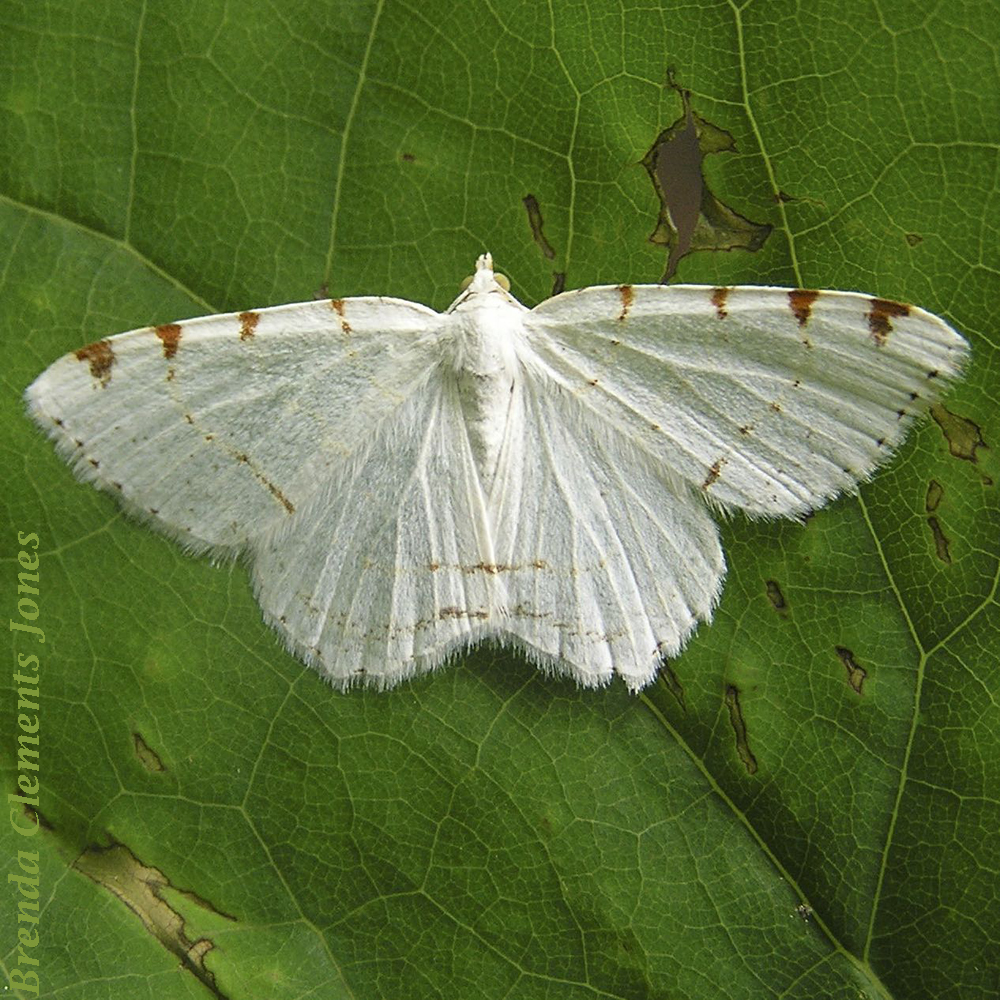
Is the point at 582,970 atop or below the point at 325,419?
below

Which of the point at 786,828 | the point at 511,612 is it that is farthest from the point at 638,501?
the point at 786,828

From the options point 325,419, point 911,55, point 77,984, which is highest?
point 911,55

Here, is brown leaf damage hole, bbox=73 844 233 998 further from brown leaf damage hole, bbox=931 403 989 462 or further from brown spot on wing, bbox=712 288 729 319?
brown leaf damage hole, bbox=931 403 989 462

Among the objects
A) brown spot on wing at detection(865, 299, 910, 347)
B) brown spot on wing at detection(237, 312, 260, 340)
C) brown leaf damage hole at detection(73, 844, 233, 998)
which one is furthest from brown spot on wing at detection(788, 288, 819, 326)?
brown leaf damage hole at detection(73, 844, 233, 998)

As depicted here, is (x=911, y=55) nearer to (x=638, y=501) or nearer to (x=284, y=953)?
(x=638, y=501)

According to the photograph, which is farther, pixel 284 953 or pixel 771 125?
pixel 284 953

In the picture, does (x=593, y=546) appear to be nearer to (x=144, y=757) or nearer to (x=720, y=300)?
(x=720, y=300)

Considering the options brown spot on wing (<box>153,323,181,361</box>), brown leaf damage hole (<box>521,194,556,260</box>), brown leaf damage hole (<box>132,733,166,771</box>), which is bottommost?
brown leaf damage hole (<box>132,733,166,771</box>)
